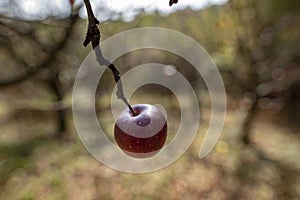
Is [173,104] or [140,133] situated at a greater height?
[140,133]

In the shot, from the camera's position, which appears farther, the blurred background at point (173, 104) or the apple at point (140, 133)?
the blurred background at point (173, 104)

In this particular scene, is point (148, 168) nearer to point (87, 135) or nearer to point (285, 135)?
point (87, 135)

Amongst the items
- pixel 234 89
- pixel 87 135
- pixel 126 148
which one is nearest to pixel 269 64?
pixel 234 89

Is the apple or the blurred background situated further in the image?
the blurred background

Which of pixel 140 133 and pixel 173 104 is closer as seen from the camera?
pixel 140 133

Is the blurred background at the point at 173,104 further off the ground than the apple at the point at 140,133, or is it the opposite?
the apple at the point at 140,133

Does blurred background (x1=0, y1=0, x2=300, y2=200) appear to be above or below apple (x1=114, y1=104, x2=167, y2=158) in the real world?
below
